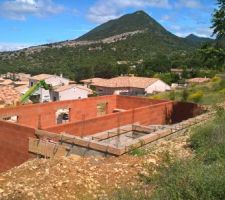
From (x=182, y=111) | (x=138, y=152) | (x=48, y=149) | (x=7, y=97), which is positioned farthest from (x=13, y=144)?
(x=7, y=97)

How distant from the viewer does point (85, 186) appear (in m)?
8.08

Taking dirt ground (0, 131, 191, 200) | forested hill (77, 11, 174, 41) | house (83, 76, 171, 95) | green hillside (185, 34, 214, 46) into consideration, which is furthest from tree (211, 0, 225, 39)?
forested hill (77, 11, 174, 41)

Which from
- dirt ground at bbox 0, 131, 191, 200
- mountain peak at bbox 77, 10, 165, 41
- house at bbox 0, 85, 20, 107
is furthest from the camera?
mountain peak at bbox 77, 10, 165, 41

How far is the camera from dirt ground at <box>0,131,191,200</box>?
7.77m

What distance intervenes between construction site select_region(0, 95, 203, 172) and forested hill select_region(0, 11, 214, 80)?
47.1 meters

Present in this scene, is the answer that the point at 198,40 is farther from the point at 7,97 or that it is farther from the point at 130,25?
the point at 7,97

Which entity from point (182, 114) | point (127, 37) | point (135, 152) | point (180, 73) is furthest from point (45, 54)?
point (135, 152)

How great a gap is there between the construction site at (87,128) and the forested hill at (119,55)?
154 feet

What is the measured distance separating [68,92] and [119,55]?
52.2 metres

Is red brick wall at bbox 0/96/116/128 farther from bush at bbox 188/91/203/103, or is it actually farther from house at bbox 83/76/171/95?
house at bbox 83/76/171/95

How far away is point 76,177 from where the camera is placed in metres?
8.49

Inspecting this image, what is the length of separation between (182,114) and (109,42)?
97784mm

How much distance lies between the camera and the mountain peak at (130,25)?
130 m

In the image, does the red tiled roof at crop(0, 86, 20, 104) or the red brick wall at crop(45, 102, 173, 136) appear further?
the red tiled roof at crop(0, 86, 20, 104)
